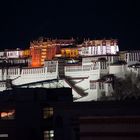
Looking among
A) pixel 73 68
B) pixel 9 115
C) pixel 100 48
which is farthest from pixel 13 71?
pixel 9 115

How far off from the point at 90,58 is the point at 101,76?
5128 millimetres

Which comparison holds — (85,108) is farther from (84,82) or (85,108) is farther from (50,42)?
(50,42)

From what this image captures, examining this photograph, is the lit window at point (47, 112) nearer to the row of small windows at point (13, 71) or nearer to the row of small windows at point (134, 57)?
the row of small windows at point (134, 57)

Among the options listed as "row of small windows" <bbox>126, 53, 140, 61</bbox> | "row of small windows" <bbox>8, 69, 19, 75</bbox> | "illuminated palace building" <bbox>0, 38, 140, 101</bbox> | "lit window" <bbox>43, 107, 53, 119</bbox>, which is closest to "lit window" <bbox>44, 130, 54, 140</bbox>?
"lit window" <bbox>43, 107, 53, 119</bbox>

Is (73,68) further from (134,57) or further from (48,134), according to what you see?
(48,134)

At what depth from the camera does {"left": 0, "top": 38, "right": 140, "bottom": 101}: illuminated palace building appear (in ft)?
235

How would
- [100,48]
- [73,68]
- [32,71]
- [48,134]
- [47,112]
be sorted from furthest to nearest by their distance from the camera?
1. [100,48]
2. [32,71]
3. [73,68]
4. [47,112]
5. [48,134]

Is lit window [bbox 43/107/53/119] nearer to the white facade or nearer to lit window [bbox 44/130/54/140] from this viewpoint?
lit window [bbox 44/130/54/140]

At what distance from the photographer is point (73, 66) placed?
7594 centimetres

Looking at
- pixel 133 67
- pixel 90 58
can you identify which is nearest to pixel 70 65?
pixel 90 58

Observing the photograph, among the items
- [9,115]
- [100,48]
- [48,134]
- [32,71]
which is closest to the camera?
[48,134]

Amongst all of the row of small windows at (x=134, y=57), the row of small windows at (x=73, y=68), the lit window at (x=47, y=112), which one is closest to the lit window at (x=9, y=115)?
the lit window at (x=47, y=112)

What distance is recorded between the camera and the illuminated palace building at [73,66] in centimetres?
7162

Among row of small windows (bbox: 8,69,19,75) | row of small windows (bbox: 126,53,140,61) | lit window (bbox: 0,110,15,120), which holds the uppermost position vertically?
row of small windows (bbox: 126,53,140,61)
